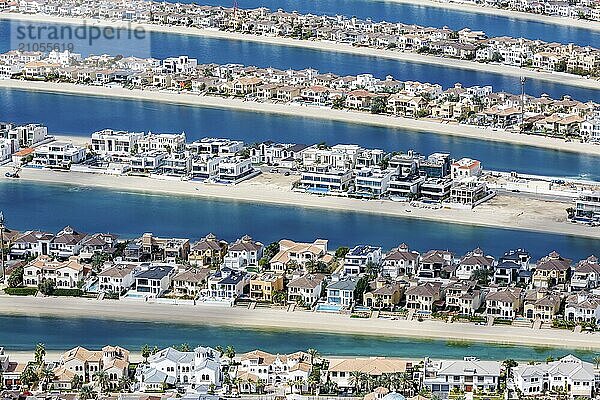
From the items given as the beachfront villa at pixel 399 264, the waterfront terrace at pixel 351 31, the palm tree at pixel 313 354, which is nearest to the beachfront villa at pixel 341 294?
the beachfront villa at pixel 399 264

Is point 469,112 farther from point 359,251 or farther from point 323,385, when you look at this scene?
point 323,385

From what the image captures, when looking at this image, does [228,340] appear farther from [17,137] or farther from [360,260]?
[17,137]

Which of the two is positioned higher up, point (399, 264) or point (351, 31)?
point (399, 264)

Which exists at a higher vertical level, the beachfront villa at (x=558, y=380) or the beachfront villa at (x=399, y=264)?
the beachfront villa at (x=558, y=380)

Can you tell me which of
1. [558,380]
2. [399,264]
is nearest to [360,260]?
[399,264]

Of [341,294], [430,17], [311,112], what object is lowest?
[430,17]

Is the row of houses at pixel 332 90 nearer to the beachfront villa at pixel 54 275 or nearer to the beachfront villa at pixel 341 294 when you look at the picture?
the beachfront villa at pixel 341 294
